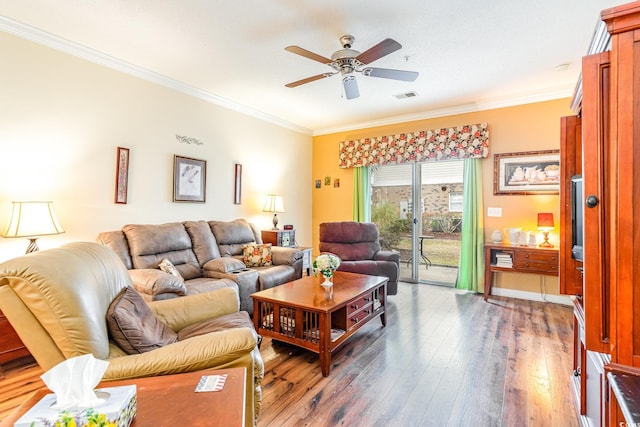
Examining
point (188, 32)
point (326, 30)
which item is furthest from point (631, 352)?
point (188, 32)

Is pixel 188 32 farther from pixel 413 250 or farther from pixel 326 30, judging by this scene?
pixel 413 250

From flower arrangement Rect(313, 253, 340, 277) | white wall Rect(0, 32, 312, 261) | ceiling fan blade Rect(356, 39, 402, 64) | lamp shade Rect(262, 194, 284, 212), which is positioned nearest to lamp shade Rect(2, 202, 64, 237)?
white wall Rect(0, 32, 312, 261)

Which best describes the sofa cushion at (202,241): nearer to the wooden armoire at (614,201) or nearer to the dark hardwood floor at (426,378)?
the dark hardwood floor at (426,378)

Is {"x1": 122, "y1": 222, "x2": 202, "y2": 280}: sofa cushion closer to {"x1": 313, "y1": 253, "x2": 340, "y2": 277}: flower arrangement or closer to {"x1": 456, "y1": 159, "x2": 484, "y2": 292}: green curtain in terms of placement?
{"x1": 313, "y1": 253, "x2": 340, "y2": 277}: flower arrangement

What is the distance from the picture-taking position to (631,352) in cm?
89

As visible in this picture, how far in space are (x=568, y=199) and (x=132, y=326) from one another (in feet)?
7.08

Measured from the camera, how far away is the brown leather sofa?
2.66 meters

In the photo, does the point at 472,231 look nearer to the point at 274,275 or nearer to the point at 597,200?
the point at 274,275

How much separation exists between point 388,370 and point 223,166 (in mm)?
3359

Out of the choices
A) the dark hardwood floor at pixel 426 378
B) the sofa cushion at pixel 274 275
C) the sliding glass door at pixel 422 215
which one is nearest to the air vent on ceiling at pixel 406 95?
the sliding glass door at pixel 422 215

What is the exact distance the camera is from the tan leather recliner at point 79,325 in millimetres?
1111

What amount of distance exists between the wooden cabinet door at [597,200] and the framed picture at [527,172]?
369cm

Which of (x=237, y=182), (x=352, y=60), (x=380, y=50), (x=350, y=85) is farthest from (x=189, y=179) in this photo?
(x=380, y=50)

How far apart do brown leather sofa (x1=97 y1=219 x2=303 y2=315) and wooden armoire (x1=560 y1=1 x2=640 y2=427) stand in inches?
104
